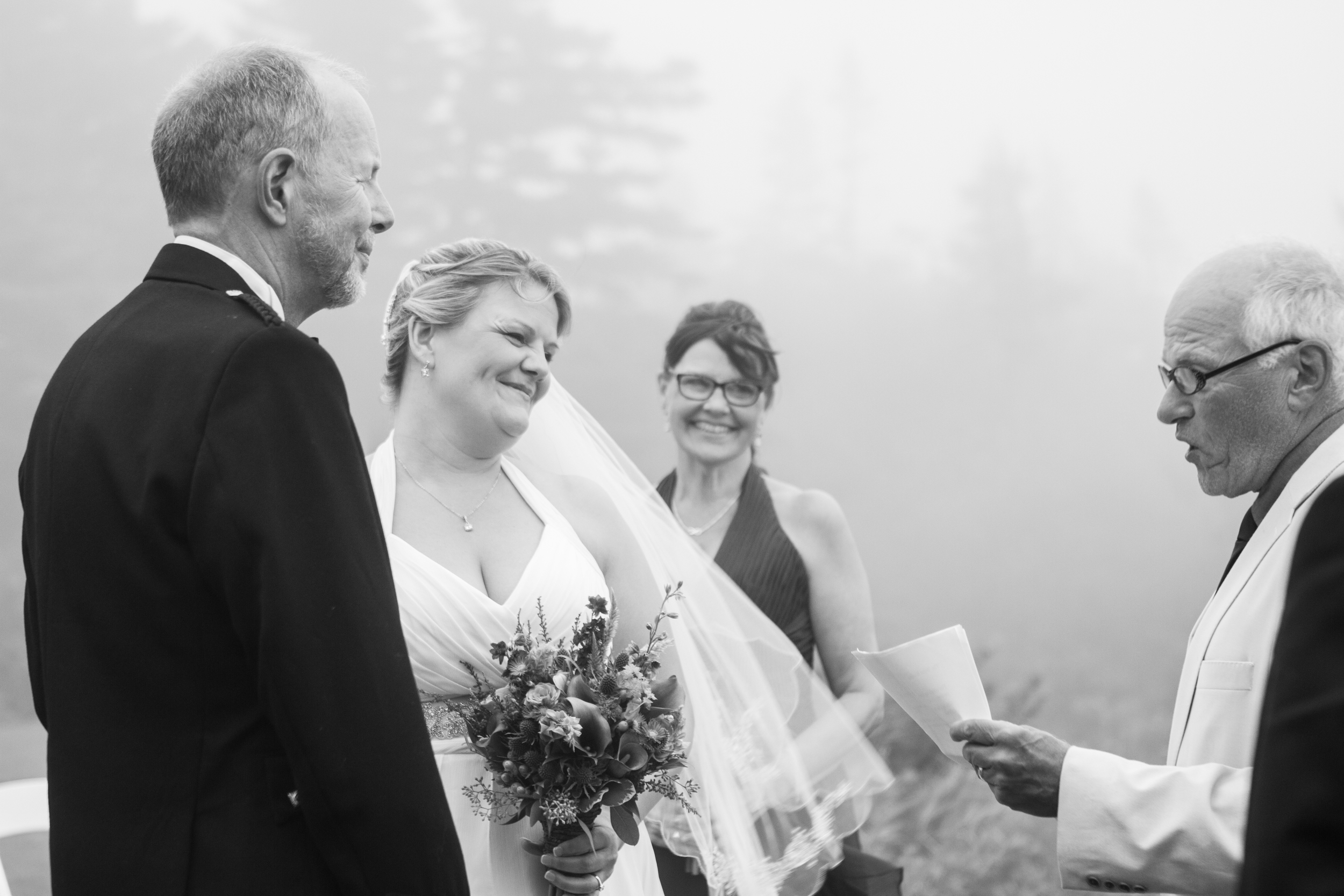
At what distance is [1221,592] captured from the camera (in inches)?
Result: 101

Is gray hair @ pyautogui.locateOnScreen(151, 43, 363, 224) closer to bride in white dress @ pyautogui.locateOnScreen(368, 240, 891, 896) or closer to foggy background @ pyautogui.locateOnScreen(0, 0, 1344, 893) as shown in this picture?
bride in white dress @ pyautogui.locateOnScreen(368, 240, 891, 896)

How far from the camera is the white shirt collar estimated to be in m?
2.03

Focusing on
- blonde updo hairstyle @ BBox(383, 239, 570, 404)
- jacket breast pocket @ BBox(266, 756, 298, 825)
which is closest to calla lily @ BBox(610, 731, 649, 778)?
jacket breast pocket @ BBox(266, 756, 298, 825)

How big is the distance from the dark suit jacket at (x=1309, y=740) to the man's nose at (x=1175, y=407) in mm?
1829

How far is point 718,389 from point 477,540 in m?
1.56

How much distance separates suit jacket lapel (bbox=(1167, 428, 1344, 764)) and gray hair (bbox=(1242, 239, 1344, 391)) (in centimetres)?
20

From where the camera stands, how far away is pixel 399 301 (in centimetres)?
333

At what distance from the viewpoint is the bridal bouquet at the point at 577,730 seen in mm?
2576

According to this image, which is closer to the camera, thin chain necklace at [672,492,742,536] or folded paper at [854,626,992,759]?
folded paper at [854,626,992,759]

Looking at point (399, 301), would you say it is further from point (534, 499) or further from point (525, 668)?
point (525, 668)

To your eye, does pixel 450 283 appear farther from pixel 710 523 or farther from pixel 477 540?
pixel 710 523

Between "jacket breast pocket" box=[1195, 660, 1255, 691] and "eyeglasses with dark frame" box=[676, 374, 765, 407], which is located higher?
"eyeglasses with dark frame" box=[676, 374, 765, 407]

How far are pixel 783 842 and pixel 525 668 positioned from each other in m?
1.41

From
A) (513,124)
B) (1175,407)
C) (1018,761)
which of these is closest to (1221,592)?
(1175,407)
